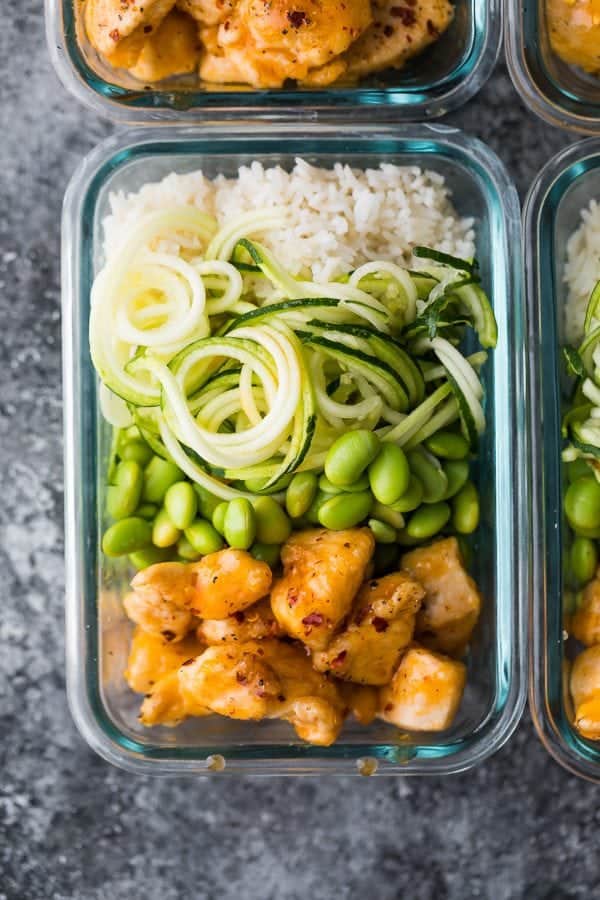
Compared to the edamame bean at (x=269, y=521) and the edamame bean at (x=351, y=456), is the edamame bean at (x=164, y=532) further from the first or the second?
the edamame bean at (x=351, y=456)

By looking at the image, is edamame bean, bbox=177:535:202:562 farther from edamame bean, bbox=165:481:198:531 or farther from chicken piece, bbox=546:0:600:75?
chicken piece, bbox=546:0:600:75

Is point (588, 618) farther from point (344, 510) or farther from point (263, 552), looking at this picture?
point (263, 552)

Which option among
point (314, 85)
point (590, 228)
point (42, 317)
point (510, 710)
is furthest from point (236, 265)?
point (510, 710)

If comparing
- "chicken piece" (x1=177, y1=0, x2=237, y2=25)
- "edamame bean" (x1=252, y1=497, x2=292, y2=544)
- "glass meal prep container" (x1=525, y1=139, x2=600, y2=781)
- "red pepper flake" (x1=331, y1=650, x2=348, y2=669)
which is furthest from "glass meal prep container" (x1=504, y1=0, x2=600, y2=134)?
"red pepper flake" (x1=331, y1=650, x2=348, y2=669)

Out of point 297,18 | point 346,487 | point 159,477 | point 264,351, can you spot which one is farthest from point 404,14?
point 159,477

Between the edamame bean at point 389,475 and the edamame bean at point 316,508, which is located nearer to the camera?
the edamame bean at point 389,475

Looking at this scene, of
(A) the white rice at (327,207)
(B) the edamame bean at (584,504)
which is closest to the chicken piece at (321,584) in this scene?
(B) the edamame bean at (584,504)
